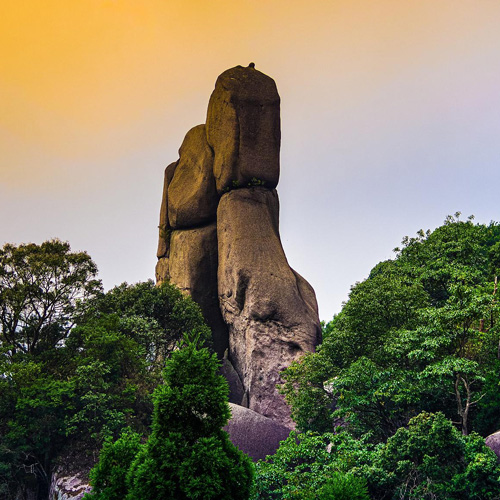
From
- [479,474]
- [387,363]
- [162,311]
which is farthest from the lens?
[162,311]

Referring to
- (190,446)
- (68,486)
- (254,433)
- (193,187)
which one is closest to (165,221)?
(193,187)

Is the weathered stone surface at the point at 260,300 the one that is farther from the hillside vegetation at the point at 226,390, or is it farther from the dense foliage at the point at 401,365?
→ the dense foliage at the point at 401,365

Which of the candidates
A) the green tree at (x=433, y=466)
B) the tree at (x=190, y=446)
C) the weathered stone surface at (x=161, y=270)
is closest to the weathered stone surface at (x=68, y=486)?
the tree at (x=190, y=446)

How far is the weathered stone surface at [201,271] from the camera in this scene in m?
31.6

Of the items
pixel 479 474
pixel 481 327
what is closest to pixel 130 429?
pixel 479 474

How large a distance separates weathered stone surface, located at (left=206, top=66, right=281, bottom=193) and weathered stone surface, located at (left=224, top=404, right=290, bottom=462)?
49.6ft

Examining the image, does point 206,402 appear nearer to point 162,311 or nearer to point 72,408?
point 72,408

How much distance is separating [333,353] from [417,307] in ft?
11.1

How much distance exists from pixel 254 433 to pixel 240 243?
12317 mm

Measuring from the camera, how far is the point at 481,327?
20.8 m

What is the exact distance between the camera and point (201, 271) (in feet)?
106

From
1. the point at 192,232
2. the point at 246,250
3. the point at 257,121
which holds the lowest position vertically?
the point at 246,250

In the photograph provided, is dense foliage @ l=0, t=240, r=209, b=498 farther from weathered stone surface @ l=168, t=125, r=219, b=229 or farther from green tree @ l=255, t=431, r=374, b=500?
green tree @ l=255, t=431, r=374, b=500

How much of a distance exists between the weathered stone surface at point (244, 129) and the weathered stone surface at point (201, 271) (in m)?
3.23
